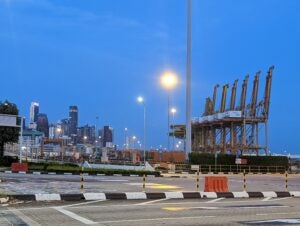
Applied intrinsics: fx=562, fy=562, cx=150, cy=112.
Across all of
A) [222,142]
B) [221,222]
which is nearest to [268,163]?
[222,142]

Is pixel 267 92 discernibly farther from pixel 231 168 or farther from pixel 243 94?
pixel 231 168

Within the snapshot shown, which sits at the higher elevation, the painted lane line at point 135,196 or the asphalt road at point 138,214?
the painted lane line at point 135,196

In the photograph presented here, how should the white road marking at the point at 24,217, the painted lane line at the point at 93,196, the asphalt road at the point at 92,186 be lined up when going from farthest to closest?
the asphalt road at the point at 92,186, the painted lane line at the point at 93,196, the white road marking at the point at 24,217

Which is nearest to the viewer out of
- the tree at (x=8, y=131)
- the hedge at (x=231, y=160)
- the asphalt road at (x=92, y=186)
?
the asphalt road at (x=92, y=186)

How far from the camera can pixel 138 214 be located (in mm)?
15516

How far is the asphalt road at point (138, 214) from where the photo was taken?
13.6 metres

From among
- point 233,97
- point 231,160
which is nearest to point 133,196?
point 231,160

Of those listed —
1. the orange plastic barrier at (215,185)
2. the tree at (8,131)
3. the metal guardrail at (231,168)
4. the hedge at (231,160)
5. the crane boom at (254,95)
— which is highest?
the crane boom at (254,95)

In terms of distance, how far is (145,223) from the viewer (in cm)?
1333

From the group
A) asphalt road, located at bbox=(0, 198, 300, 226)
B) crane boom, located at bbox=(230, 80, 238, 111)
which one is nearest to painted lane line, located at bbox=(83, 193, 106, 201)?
asphalt road, located at bbox=(0, 198, 300, 226)

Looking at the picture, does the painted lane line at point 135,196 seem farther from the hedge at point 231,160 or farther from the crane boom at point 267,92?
the crane boom at point 267,92

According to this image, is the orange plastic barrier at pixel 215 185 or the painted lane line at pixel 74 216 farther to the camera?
the orange plastic barrier at pixel 215 185

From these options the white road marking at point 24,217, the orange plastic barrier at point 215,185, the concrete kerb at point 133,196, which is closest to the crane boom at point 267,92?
the concrete kerb at point 133,196

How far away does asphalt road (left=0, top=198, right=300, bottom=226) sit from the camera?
44.8ft
